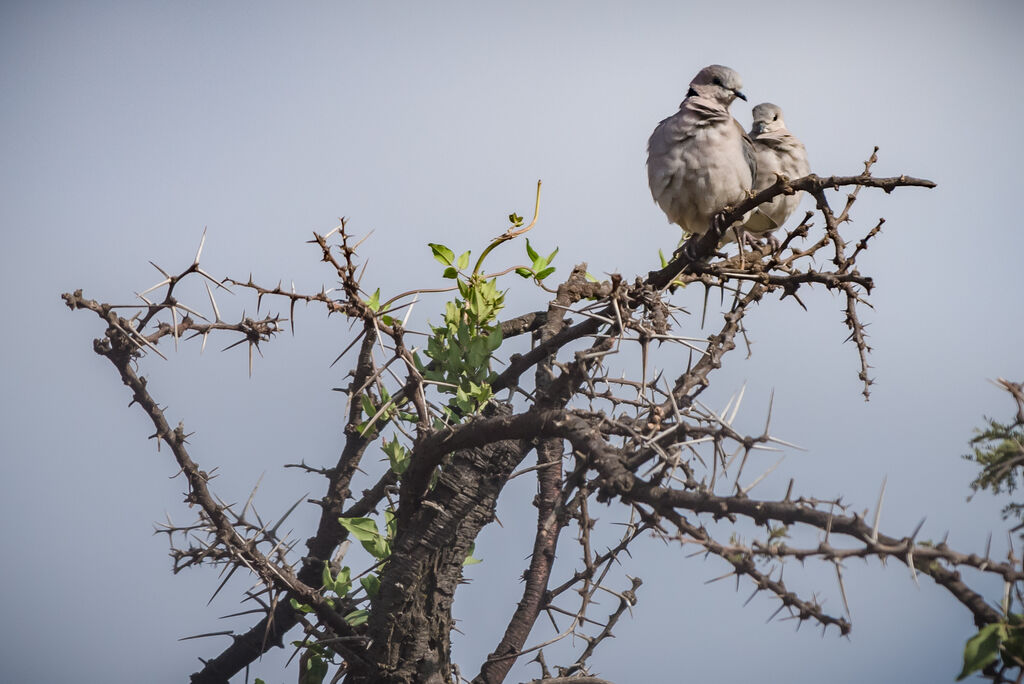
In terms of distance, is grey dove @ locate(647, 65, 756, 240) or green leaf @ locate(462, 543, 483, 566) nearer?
green leaf @ locate(462, 543, 483, 566)

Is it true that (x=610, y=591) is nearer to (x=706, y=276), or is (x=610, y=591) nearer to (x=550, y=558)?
(x=550, y=558)

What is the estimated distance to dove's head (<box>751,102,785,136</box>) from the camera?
14.0 feet

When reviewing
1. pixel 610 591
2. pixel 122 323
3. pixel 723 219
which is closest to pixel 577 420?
pixel 723 219

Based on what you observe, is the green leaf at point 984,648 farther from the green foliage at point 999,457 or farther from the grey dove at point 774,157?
the grey dove at point 774,157

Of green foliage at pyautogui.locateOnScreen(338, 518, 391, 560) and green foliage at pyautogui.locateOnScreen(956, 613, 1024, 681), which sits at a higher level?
green foliage at pyautogui.locateOnScreen(338, 518, 391, 560)

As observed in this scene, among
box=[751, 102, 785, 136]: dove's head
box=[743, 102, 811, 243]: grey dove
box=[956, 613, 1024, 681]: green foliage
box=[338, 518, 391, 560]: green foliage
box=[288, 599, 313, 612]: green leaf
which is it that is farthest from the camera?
box=[751, 102, 785, 136]: dove's head

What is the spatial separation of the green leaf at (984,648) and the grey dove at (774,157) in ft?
8.60

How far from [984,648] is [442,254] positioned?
1.81 meters

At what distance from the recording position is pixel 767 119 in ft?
14.2

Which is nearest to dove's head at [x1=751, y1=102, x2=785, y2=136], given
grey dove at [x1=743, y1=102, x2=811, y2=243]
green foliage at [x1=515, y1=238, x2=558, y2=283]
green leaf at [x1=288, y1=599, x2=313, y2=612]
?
grey dove at [x1=743, y1=102, x2=811, y2=243]


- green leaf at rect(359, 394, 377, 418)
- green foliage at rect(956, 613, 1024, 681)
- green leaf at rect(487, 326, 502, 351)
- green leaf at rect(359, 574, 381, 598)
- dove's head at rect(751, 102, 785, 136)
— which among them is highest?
dove's head at rect(751, 102, 785, 136)

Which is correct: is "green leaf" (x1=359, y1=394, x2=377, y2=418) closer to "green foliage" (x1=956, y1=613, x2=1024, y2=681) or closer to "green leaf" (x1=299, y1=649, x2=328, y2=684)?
"green leaf" (x1=299, y1=649, x2=328, y2=684)

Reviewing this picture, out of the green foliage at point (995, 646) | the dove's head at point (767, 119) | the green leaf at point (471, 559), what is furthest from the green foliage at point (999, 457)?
the dove's head at point (767, 119)

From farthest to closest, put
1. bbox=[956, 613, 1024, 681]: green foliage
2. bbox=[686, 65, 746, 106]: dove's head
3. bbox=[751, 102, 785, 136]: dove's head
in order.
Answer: bbox=[751, 102, 785, 136]: dove's head → bbox=[686, 65, 746, 106]: dove's head → bbox=[956, 613, 1024, 681]: green foliage
